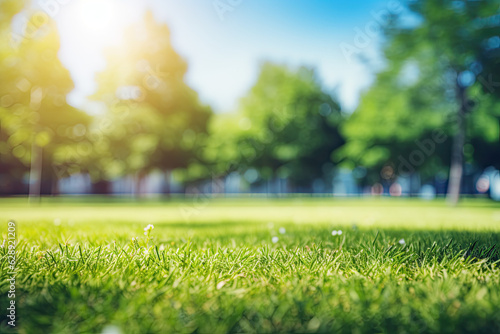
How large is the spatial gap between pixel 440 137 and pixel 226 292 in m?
25.4

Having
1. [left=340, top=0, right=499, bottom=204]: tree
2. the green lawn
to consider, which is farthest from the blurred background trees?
the green lawn

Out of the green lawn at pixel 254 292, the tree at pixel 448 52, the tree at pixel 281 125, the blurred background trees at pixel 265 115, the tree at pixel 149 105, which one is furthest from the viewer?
the tree at pixel 281 125

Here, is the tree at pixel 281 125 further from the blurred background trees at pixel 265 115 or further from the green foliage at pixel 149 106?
the green foliage at pixel 149 106

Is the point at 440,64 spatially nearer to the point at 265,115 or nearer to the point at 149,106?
the point at 149,106

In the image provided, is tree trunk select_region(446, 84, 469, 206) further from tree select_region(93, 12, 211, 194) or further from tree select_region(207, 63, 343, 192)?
tree select_region(207, 63, 343, 192)

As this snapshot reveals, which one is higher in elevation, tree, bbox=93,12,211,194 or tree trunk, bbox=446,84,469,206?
tree, bbox=93,12,211,194

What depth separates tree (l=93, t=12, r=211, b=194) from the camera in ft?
68.5

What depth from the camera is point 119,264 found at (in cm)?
235

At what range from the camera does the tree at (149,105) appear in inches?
822

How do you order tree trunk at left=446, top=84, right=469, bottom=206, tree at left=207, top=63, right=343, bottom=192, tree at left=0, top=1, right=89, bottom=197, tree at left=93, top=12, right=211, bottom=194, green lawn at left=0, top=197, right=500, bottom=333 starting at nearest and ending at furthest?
green lawn at left=0, top=197, right=500, bottom=333 < tree at left=0, top=1, right=89, bottom=197 < tree trunk at left=446, top=84, right=469, bottom=206 < tree at left=93, top=12, right=211, bottom=194 < tree at left=207, top=63, right=343, bottom=192

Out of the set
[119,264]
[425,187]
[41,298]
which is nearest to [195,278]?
[119,264]

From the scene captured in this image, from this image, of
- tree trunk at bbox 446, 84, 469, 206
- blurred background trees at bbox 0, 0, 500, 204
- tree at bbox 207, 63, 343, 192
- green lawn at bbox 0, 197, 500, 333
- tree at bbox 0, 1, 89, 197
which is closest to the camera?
green lawn at bbox 0, 197, 500, 333

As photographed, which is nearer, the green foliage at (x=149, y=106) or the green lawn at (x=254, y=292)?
the green lawn at (x=254, y=292)

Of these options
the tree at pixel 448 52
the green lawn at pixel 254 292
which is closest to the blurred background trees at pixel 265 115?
the tree at pixel 448 52
